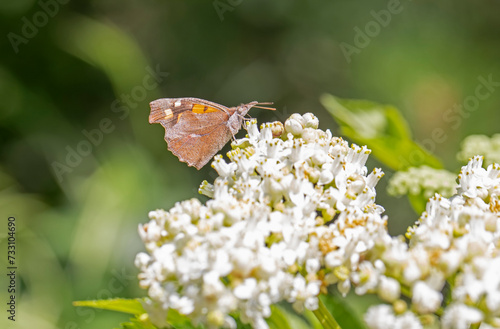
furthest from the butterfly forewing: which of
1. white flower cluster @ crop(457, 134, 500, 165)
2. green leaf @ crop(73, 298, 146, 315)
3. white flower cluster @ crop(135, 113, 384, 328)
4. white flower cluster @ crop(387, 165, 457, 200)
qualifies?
A: white flower cluster @ crop(457, 134, 500, 165)

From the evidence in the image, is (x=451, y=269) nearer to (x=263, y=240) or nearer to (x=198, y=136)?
(x=263, y=240)

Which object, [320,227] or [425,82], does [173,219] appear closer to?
[320,227]

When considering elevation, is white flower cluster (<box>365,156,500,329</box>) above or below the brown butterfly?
below

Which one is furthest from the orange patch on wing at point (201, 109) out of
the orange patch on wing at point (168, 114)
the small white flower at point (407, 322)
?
the small white flower at point (407, 322)

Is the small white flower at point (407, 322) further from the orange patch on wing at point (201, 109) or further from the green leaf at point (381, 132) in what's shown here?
the orange patch on wing at point (201, 109)

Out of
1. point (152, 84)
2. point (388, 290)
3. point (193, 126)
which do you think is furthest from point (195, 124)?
point (152, 84)

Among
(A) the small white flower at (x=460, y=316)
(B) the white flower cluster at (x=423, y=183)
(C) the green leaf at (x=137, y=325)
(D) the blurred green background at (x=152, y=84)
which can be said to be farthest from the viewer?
(D) the blurred green background at (x=152, y=84)

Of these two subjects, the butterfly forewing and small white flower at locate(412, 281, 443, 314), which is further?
the butterfly forewing

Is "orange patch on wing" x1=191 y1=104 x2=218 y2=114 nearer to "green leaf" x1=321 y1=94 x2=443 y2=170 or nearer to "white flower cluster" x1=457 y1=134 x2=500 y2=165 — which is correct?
"green leaf" x1=321 y1=94 x2=443 y2=170
